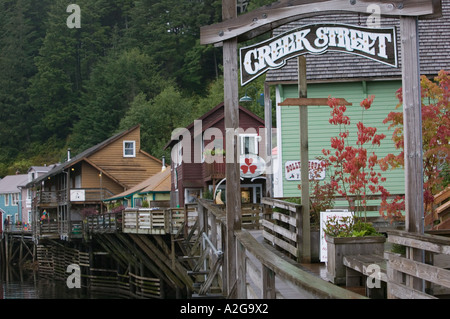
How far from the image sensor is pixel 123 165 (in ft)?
186

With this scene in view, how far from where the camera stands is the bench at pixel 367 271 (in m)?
7.44

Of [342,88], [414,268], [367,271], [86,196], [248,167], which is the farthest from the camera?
[86,196]

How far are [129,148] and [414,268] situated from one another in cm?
5187

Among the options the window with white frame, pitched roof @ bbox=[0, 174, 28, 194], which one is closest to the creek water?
pitched roof @ bbox=[0, 174, 28, 194]

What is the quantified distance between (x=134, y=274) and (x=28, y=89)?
60.2 meters

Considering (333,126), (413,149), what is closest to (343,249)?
(413,149)

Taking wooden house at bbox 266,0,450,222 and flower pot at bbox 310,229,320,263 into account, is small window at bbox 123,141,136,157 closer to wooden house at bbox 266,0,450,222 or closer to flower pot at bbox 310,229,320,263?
wooden house at bbox 266,0,450,222

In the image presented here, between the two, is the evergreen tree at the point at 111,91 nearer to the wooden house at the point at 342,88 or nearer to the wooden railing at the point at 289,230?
the wooden house at the point at 342,88

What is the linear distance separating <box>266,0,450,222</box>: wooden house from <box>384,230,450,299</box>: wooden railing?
13571mm

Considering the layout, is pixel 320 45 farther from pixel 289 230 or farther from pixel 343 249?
pixel 289 230

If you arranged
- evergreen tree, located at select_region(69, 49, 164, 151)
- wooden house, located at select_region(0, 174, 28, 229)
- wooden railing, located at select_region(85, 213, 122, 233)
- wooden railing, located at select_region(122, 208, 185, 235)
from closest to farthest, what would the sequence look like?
wooden railing, located at select_region(122, 208, 185, 235) → wooden railing, located at select_region(85, 213, 122, 233) → wooden house, located at select_region(0, 174, 28, 229) → evergreen tree, located at select_region(69, 49, 164, 151)

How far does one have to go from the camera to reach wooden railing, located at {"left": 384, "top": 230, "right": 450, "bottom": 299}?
19.2ft

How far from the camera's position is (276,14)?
8.72 meters

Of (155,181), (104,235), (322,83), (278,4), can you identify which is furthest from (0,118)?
(278,4)
